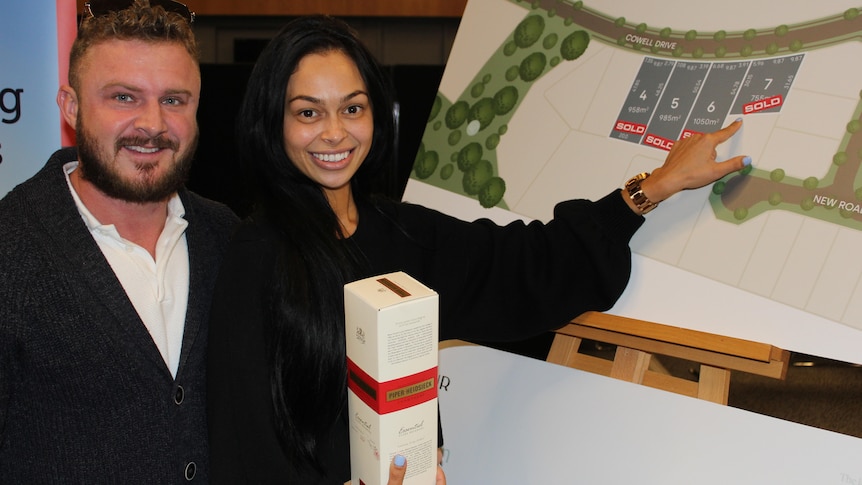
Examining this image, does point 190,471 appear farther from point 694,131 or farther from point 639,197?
point 694,131

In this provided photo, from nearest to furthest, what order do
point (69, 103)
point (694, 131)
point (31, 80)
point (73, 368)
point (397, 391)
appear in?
point (397, 391), point (73, 368), point (69, 103), point (694, 131), point (31, 80)

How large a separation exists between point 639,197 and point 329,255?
63 centimetres

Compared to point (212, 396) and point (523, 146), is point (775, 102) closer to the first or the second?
point (523, 146)

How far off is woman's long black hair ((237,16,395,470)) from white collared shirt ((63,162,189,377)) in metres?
0.21

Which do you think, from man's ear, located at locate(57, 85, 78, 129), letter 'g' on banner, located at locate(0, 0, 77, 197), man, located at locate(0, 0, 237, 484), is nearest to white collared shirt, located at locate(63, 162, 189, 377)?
man, located at locate(0, 0, 237, 484)

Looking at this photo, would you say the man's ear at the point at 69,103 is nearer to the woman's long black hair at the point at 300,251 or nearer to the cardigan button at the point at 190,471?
the woman's long black hair at the point at 300,251

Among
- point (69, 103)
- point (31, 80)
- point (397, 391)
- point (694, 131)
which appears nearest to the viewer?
point (397, 391)

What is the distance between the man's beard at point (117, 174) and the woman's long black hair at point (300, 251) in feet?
0.53

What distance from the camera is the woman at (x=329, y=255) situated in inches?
48.6

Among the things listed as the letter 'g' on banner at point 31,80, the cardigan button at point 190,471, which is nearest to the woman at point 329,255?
the cardigan button at point 190,471

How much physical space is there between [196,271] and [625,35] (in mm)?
1080

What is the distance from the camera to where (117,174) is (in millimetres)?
1304

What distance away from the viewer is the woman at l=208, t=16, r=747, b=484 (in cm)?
123

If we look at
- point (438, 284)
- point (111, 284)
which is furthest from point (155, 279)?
point (438, 284)
